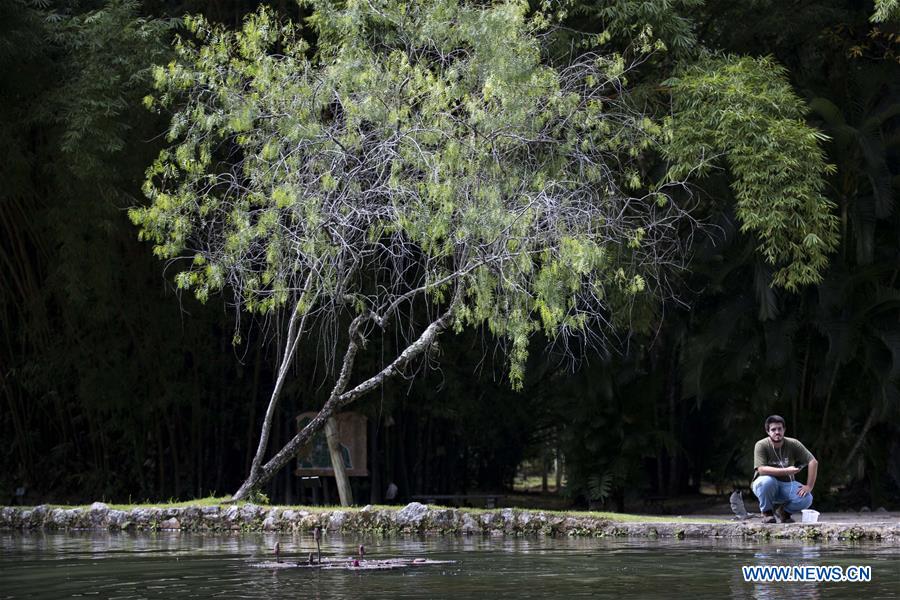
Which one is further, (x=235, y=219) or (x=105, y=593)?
(x=235, y=219)

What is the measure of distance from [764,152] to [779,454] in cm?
321

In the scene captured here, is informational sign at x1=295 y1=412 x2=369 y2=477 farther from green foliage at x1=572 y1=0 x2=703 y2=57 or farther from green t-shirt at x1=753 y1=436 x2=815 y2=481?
green t-shirt at x1=753 y1=436 x2=815 y2=481

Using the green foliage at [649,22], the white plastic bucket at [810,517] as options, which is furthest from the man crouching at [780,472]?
the green foliage at [649,22]

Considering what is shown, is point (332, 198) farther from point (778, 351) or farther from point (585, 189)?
point (778, 351)

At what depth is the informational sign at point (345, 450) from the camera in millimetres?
16156

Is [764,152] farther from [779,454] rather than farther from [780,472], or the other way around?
[780,472]

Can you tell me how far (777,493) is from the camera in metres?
11.0

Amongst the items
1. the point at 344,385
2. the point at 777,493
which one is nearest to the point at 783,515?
the point at 777,493

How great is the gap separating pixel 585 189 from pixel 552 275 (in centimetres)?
139

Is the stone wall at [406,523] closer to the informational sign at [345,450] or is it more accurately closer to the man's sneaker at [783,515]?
the man's sneaker at [783,515]

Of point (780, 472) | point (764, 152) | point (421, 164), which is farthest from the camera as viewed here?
point (764, 152)

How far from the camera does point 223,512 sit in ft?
42.2

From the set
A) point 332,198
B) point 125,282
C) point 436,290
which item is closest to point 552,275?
point 436,290

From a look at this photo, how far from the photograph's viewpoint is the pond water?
704 cm
